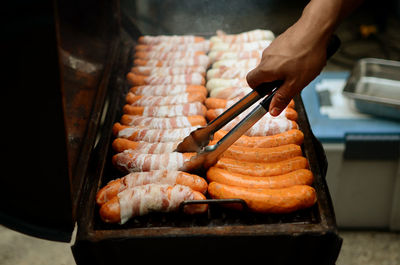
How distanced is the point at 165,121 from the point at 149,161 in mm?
542

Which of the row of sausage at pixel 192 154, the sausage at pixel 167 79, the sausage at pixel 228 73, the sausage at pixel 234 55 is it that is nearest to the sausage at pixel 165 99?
the row of sausage at pixel 192 154

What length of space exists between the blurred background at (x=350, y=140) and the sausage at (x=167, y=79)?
116cm

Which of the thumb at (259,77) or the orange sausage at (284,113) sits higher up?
the thumb at (259,77)

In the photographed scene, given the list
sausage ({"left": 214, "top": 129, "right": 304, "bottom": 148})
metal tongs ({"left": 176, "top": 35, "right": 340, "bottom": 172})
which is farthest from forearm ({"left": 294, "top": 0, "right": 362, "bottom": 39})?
sausage ({"left": 214, "top": 129, "right": 304, "bottom": 148})

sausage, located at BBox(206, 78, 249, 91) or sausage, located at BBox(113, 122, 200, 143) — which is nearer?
sausage, located at BBox(113, 122, 200, 143)

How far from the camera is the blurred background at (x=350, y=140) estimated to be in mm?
3867

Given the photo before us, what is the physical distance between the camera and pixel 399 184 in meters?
4.13

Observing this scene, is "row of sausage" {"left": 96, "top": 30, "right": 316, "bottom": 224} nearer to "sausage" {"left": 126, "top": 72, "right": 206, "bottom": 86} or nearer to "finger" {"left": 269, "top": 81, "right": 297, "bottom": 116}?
"sausage" {"left": 126, "top": 72, "right": 206, "bottom": 86}

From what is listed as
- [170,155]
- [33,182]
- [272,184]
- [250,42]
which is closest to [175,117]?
[170,155]

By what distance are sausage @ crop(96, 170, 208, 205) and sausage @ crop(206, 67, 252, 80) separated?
4.74ft

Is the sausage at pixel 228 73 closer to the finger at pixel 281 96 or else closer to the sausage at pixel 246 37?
the sausage at pixel 246 37

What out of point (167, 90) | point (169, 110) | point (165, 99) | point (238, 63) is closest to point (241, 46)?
point (238, 63)

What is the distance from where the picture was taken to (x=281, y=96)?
2.48 metres

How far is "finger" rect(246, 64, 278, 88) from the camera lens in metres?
2.50
